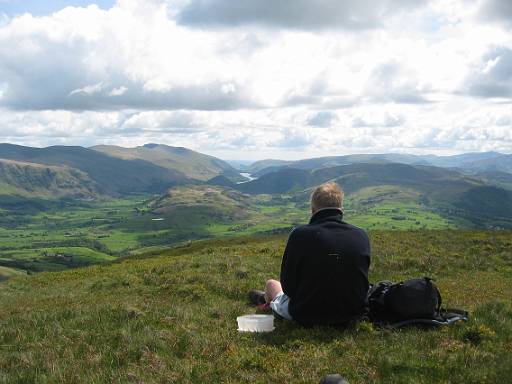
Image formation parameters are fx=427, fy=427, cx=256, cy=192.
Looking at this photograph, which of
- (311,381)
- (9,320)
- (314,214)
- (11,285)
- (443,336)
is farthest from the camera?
(11,285)

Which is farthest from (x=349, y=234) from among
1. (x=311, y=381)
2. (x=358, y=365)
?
(x=311, y=381)

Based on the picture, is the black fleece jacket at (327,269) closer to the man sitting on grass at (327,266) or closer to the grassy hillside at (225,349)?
the man sitting on grass at (327,266)

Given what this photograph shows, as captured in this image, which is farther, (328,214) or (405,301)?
(405,301)

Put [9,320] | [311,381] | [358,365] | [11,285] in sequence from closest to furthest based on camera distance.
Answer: [311,381], [358,365], [9,320], [11,285]

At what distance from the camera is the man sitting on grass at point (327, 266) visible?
32.4 ft

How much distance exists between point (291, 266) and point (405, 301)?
2911 millimetres

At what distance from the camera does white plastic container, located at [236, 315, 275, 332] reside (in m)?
11.1

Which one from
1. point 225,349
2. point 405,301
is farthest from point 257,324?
point 405,301

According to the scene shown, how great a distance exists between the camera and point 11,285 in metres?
30.7

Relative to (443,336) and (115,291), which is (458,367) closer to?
Result: (443,336)

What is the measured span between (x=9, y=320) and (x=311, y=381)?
1069 cm

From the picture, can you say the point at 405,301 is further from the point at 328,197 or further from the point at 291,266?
the point at 328,197

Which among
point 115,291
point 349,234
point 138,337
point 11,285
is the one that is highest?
point 349,234

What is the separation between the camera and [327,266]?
9.83m
